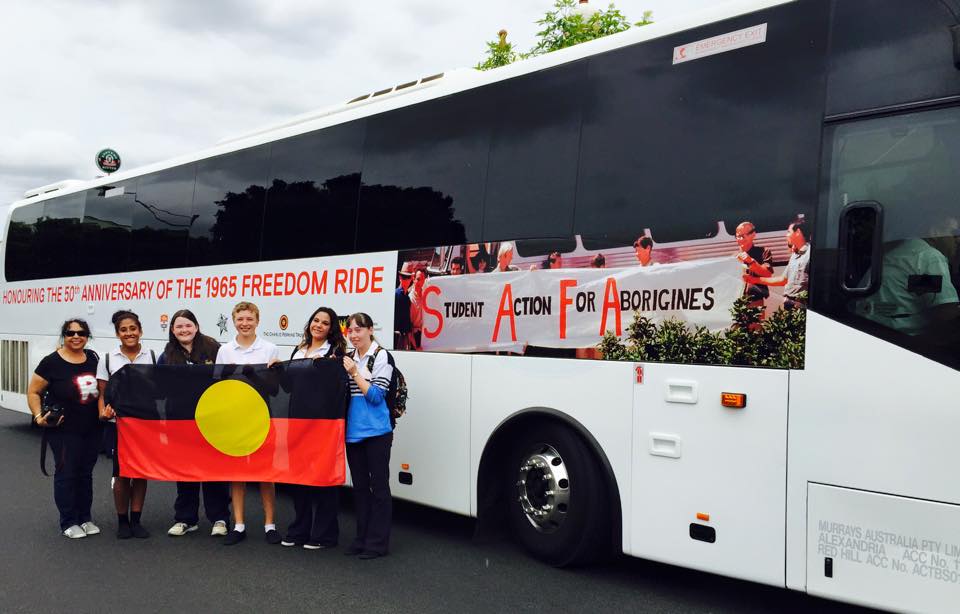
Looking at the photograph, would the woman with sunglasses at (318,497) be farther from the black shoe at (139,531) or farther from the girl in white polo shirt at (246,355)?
the black shoe at (139,531)

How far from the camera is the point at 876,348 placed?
170 inches

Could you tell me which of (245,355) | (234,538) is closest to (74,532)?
(234,538)

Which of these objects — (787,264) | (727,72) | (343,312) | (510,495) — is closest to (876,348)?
(787,264)

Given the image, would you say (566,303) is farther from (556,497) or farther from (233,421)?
(233,421)

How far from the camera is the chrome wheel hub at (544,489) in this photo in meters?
5.91

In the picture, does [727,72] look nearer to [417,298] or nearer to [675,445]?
[675,445]

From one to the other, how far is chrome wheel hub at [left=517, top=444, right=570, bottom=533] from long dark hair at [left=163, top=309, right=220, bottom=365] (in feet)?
9.38

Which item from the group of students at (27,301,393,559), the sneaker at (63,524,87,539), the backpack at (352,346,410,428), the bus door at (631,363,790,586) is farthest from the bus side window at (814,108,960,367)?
the sneaker at (63,524,87,539)

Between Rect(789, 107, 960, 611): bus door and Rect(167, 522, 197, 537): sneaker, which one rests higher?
Rect(789, 107, 960, 611): bus door

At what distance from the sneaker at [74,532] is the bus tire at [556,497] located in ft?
11.4

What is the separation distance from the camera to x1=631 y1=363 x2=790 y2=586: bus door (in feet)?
15.6

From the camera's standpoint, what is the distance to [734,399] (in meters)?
4.92

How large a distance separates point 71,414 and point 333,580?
8.97ft

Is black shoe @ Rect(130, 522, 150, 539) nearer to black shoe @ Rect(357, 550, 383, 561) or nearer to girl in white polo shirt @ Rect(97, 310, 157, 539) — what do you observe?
girl in white polo shirt @ Rect(97, 310, 157, 539)
